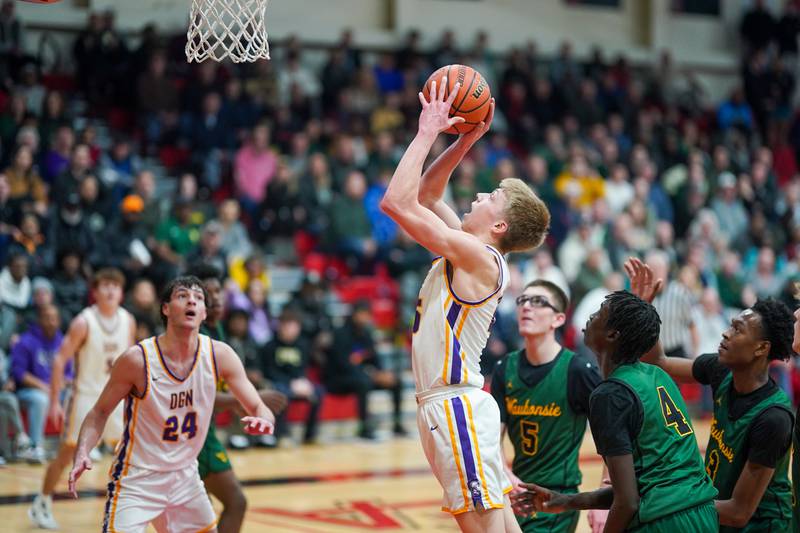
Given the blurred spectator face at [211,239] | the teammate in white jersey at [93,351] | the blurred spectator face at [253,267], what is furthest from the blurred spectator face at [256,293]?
the teammate in white jersey at [93,351]

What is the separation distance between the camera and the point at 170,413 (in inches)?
209

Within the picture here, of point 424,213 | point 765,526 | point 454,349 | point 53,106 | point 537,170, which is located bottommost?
point 765,526

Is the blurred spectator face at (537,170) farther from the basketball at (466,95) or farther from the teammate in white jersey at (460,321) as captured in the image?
the teammate in white jersey at (460,321)

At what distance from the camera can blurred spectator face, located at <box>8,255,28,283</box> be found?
10.9m

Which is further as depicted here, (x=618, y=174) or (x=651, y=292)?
(x=618, y=174)

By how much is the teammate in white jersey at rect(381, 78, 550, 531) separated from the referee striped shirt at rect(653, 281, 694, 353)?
716 cm

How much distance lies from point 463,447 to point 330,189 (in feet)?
34.6

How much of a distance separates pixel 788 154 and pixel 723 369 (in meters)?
16.4

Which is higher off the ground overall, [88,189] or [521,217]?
[521,217]

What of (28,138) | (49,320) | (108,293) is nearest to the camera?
(108,293)

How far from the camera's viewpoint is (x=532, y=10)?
20031 millimetres

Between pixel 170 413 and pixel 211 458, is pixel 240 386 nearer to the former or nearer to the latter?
pixel 170 413

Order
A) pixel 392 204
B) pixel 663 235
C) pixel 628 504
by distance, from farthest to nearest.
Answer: pixel 663 235 → pixel 392 204 → pixel 628 504

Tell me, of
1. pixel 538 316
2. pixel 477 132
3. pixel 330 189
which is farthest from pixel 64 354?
pixel 330 189
